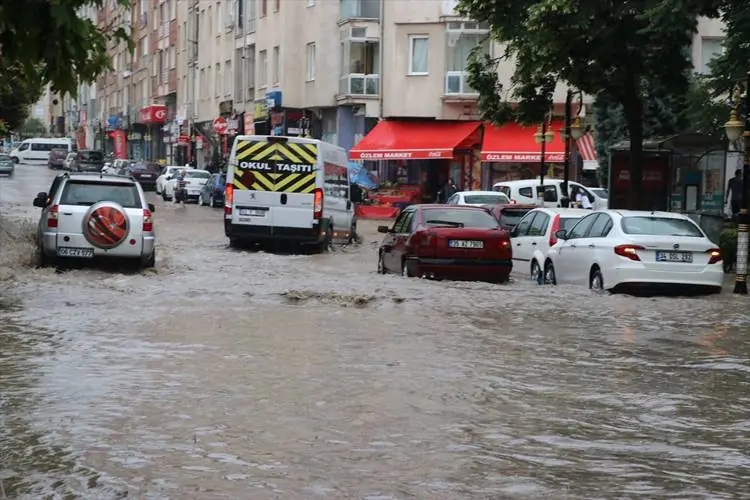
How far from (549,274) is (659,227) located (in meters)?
2.72

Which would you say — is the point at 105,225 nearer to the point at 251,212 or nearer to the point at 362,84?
the point at 251,212

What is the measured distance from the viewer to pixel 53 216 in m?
20.8

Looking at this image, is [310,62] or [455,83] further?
[310,62]

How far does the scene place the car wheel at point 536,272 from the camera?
21.8 meters

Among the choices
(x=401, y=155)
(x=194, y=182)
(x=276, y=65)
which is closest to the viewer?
(x=401, y=155)

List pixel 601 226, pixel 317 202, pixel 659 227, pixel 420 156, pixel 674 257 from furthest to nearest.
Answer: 1. pixel 420 156
2. pixel 317 202
3. pixel 601 226
4. pixel 659 227
5. pixel 674 257

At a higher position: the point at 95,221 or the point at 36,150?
the point at 36,150

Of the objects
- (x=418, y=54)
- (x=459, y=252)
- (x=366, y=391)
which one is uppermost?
(x=418, y=54)

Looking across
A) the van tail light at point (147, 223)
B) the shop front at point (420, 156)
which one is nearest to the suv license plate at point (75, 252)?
the van tail light at point (147, 223)

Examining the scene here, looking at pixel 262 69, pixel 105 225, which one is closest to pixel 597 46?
pixel 105 225

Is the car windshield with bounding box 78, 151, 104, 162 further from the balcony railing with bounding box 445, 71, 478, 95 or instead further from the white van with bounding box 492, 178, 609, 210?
the white van with bounding box 492, 178, 609, 210

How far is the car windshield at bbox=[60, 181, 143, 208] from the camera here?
2119cm

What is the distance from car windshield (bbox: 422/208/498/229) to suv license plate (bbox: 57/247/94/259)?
5359 millimetres

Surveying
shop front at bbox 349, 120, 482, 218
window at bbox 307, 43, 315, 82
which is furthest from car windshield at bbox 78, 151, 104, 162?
shop front at bbox 349, 120, 482, 218
